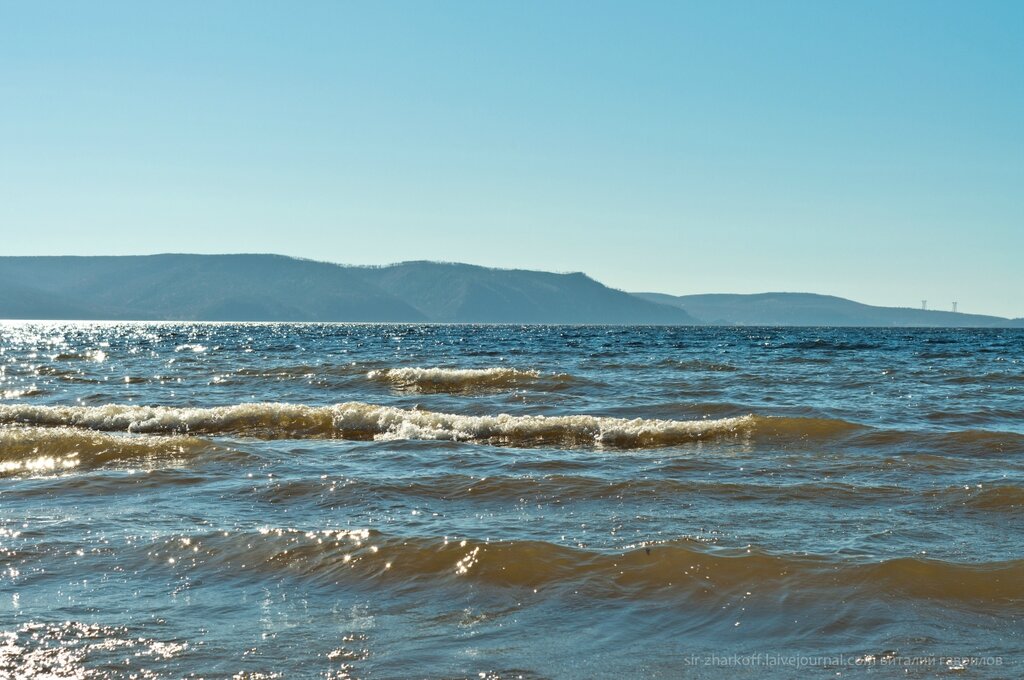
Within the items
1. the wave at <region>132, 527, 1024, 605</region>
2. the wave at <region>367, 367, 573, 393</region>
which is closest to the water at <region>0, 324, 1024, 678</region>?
the wave at <region>132, 527, 1024, 605</region>

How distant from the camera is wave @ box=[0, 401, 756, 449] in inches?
598

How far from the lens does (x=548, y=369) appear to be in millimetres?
33344

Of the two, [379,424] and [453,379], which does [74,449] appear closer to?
[379,424]

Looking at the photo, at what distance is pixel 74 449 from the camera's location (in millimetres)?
13188

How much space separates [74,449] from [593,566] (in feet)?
30.4

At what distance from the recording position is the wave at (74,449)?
12359mm

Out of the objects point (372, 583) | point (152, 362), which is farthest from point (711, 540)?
point (152, 362)

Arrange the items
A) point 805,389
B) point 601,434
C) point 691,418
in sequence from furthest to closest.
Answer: point 805,389 → point 691,418 → point 601,434

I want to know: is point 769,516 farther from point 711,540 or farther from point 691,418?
point 691,418

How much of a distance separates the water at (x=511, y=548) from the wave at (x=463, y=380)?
9141mm

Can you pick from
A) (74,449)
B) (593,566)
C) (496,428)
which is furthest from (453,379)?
(593,566)

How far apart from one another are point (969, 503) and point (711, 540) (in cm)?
339

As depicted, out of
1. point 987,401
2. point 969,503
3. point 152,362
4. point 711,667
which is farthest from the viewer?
point 152,362

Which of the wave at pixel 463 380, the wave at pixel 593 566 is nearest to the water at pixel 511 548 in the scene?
the wave at pixel 593 566
